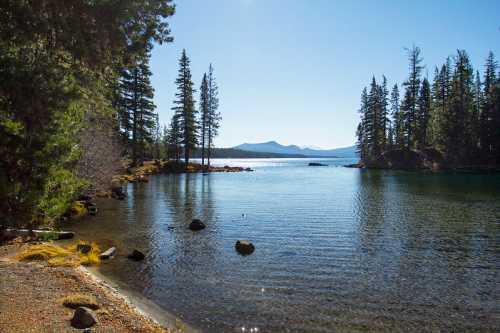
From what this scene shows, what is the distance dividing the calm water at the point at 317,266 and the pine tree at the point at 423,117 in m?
56.1

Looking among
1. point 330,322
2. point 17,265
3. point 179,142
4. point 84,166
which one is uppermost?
point 179,142

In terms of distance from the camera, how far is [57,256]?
1282cm

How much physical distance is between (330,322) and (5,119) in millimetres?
8627

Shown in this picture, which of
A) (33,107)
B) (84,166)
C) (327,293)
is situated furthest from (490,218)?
(84,166)

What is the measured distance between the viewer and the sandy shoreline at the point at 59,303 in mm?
7430

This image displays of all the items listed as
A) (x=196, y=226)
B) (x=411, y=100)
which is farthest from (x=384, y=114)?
(x=196, y=226)

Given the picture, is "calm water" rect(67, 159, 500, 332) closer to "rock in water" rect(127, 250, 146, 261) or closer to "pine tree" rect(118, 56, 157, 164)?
"rock in water" rect(127, 250, 146, 261)

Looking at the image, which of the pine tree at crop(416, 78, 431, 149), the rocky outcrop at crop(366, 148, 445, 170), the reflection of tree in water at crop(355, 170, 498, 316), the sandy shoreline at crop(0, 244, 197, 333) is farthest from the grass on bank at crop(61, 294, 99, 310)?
the pine tree at crop(416, 78, 431, 149)

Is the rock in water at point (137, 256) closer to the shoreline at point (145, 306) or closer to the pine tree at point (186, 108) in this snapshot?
the shoreline at point (145, 306)

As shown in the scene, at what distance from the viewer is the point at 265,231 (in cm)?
1930

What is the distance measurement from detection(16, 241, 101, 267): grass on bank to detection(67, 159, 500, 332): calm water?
0.78 metres

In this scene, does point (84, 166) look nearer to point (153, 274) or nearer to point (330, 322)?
point (153, 274)

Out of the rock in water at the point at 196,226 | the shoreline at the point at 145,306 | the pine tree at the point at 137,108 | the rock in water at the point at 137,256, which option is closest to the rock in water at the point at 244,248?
the rock in water at the point at 137,256

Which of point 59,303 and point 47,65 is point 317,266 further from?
point 47,65
